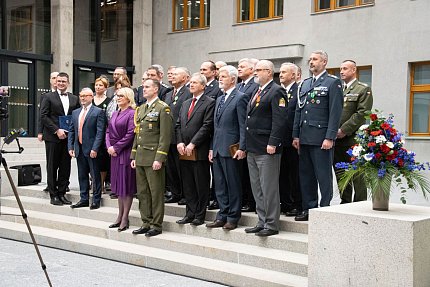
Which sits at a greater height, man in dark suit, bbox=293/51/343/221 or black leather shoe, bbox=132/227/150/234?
man in dark suit, bbox=293/51/343/221

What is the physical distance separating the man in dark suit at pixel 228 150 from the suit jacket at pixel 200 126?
157 millimetres

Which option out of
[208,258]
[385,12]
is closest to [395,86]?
[385,12]

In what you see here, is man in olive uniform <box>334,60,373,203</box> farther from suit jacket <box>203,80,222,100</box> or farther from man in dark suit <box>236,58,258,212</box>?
suit jacket <box>203,80,222,100</box>

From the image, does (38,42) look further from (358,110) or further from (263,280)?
(263,280)

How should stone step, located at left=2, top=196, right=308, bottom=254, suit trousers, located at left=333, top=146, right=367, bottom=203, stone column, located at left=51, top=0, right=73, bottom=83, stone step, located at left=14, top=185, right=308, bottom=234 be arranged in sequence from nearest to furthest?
stone step, located at left=2, top=196, right=308, bottom=254, stone step, located at left=14, top=185, right=308, bottom=234, suit trousers, located at left=333, top=146, right=367, bottom=203, stone column, located at left=51, top=0, right=73, bottom=83

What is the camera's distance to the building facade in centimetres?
1494

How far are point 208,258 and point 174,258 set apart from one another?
0.38 metres

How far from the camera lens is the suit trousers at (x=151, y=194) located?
24.1 feet

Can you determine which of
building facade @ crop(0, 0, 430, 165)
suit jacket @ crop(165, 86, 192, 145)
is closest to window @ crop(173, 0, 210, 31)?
building facade @ crop(0, 0, 430, 165)

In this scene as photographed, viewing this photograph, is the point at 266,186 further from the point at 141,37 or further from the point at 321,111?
the point at 141,37

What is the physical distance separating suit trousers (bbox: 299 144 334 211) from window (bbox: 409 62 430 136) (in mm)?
8875

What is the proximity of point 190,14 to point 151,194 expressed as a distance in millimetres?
13643

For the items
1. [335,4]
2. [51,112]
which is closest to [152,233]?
[51,112]

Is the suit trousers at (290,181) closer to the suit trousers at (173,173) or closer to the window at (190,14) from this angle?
the suit trousers at (173,173)
